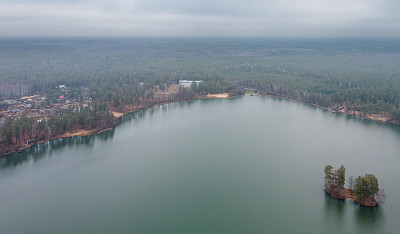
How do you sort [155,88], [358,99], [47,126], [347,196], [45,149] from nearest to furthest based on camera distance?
[347,196] < [45,149] < [47,126] < [358,99] < [155,88]

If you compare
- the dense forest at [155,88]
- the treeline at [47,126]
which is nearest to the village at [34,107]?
the dense forest at [155,88]

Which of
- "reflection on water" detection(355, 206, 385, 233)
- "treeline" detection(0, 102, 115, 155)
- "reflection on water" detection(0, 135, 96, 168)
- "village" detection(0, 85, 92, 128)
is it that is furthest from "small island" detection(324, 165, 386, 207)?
"village" detection(0, 85, 92, 128)

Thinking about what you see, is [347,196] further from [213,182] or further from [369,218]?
[213,182]

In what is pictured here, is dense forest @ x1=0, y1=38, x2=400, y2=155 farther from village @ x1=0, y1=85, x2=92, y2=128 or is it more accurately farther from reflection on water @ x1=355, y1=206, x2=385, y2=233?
reflection on water @ x1=355, y1=206, x2=385, y2=233

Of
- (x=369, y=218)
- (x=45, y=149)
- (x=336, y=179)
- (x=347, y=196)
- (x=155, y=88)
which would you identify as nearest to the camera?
(x=369, y=218)

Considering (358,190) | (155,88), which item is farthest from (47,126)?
(358,190)

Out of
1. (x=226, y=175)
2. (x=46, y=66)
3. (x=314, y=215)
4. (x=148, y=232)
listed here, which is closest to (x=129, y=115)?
(x=226, y=175)
